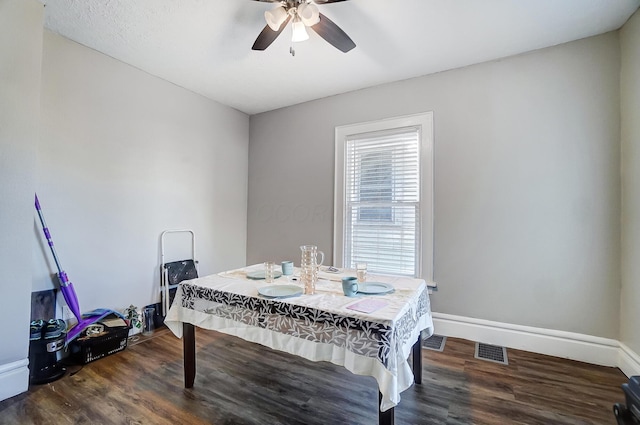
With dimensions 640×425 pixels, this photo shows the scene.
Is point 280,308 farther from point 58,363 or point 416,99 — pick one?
point 416,99

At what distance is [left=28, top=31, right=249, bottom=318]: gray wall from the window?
5.56 feet

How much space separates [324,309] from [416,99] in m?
2.59

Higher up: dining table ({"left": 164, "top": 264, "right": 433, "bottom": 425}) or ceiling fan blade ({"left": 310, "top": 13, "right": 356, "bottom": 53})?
ceiling fan blade ({"left": 310, "top": 13, "right": 356, "bottom": 53})

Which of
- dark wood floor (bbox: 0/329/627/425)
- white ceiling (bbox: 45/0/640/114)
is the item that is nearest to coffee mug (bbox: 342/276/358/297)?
dark wood floor (bbox: 0/329/627/425)

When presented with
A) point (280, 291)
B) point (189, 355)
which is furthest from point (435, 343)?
point (189, 355)

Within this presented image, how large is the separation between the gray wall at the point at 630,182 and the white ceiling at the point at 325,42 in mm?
248

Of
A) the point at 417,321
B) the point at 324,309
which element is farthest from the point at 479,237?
the point at 324,309

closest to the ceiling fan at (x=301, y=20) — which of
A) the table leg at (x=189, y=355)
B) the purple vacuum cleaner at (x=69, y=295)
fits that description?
the table leg at (x=189, y=355)

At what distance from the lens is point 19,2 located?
1935mm

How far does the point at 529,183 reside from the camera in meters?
2.56

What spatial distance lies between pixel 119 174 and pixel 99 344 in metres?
1.53

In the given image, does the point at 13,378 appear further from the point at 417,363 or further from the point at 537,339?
the point at 537,339

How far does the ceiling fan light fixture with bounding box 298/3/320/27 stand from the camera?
1728 millimetres

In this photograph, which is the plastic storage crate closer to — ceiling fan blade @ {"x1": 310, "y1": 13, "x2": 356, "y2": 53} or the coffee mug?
the coffee mug
